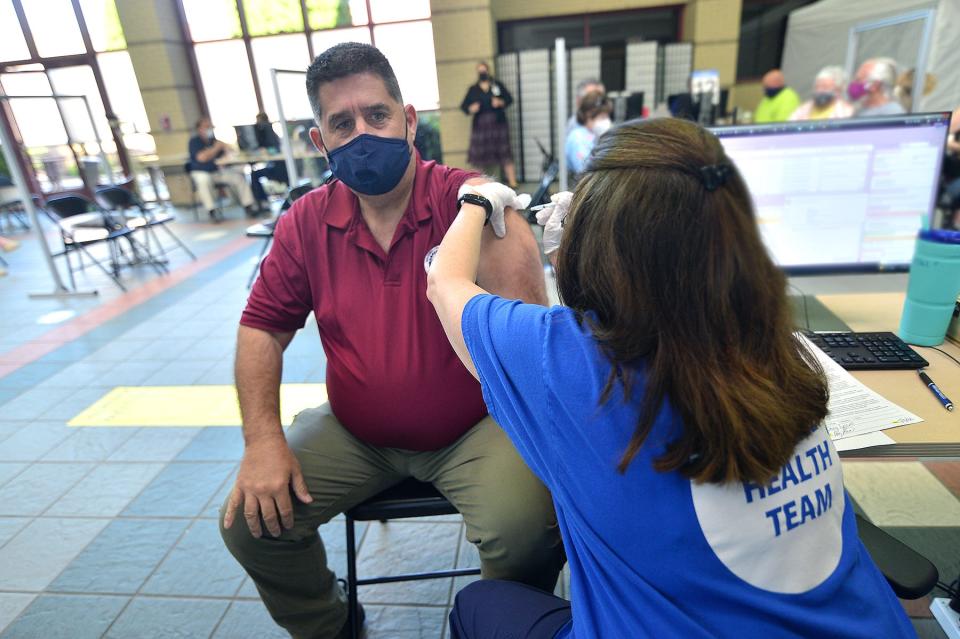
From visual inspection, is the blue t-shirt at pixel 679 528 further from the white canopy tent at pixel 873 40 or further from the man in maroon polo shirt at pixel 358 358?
the white canopy tent at pixel 873 40

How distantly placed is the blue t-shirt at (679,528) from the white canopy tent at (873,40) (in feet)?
14.6

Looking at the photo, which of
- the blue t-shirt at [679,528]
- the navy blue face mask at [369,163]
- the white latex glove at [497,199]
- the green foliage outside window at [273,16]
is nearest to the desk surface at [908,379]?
the blue t-shirt at [679,528]

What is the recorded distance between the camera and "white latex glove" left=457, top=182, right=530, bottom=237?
3.95 ft

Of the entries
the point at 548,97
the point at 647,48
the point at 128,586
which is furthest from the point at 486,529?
the point at 647,48

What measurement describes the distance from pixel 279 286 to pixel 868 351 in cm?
132

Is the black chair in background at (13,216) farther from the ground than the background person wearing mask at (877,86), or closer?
closer

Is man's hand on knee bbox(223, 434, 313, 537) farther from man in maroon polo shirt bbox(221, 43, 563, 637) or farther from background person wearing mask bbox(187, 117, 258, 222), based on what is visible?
background person wearing mask bbox(187, 117, 258, 222)

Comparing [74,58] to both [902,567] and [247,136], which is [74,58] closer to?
[247,136]

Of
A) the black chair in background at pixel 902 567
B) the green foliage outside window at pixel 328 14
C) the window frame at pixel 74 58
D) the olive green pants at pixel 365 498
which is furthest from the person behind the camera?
the window frame at pixel 74 58

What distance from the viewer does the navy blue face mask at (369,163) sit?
1245 millimetres

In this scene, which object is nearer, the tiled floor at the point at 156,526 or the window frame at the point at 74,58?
the tiled floor at the point at 156,526

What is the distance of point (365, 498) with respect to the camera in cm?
125

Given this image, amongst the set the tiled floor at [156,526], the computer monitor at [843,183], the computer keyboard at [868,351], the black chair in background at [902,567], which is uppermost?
the computer monitor at [843,183]

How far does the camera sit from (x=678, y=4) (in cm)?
714
